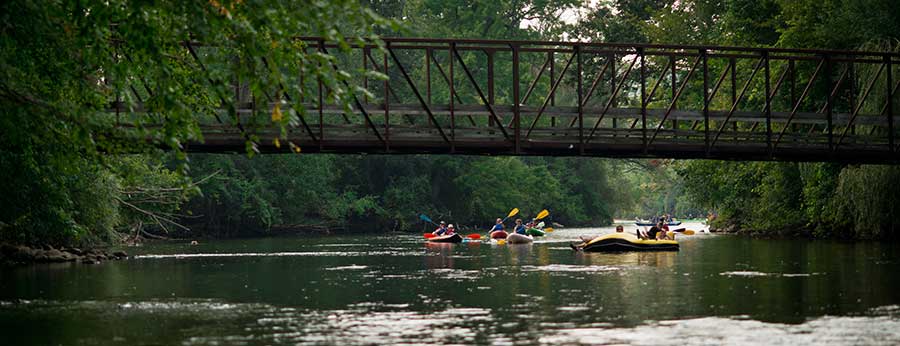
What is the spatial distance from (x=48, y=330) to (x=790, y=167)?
39.0 metres

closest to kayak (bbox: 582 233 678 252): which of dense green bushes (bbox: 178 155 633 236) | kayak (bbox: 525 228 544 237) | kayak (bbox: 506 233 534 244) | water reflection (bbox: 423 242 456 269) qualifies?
water reflection (bbox: 423 242 456 269)

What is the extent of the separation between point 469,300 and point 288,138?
458 inches

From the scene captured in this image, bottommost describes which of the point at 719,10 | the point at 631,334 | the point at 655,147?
the point at 631,334

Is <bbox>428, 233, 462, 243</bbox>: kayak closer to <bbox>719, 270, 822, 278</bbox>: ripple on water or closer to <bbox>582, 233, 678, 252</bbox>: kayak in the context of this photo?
<bbox>582, 233, 678, 252</bbox>: kayak

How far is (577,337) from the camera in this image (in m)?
17.5

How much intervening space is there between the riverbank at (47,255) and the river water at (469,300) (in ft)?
5.87

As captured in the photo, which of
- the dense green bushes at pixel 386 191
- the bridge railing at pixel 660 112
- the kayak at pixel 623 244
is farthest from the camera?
the dense green bushes at pixel 386 191

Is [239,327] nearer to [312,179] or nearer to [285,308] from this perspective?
[285,308]

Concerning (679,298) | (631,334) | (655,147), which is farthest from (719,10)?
(631,334)

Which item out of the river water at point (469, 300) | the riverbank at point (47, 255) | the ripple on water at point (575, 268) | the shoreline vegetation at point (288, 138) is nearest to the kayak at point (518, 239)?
the shoreline vegetation at point (288, 138)

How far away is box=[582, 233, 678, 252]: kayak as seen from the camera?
43562 millimetres

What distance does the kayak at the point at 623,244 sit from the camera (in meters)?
43.6

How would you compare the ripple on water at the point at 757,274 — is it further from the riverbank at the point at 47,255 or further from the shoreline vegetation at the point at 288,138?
the riverbank at the point at 47,255

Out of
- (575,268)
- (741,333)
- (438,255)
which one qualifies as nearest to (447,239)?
(438,255)
